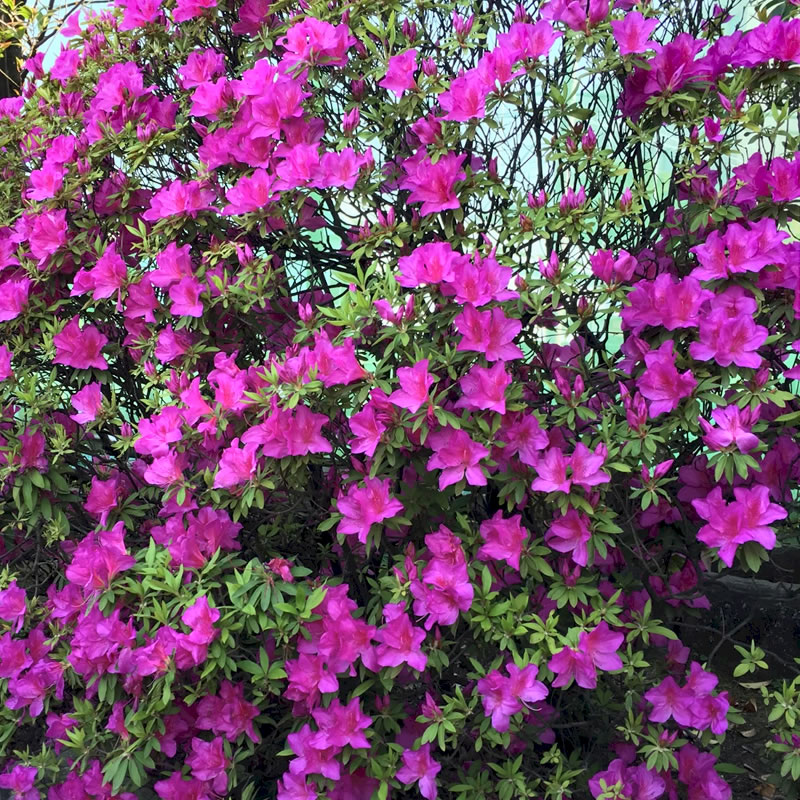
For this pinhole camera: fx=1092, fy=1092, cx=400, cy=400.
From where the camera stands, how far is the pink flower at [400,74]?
234 cm

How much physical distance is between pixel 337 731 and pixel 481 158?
1310mm

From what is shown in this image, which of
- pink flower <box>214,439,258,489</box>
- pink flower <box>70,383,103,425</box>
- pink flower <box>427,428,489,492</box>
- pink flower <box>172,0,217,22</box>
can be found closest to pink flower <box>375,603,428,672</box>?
pink flower <box>427,428,489,492</box>

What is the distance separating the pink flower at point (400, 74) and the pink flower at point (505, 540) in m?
0.93

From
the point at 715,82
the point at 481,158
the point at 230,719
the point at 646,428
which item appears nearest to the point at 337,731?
the point at 230,719

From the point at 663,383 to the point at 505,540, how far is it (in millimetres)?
450

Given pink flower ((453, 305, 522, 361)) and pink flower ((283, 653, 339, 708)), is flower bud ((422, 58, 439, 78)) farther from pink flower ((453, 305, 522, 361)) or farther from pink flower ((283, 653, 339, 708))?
pink flower ((283, 653, 339, 708))

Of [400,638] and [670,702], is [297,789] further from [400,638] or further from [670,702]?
[670,702]

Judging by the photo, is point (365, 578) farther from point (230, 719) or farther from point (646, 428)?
point (646, 428)

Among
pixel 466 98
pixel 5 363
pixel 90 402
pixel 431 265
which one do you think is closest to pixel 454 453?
pixel 431 265

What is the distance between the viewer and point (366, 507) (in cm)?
219

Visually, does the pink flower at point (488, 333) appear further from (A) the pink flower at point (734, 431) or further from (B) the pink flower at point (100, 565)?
(B) the pink flower at point (100, 565)

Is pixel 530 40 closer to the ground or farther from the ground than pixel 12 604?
farther from the ground

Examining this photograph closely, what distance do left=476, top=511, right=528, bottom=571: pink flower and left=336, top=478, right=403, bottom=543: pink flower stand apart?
7.9 inches

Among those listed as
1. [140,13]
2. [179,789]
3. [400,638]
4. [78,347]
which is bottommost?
[179,789]
